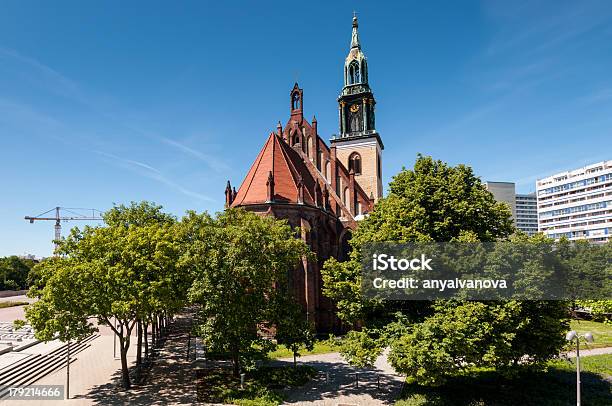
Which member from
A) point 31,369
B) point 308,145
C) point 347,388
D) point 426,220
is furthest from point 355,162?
point 31,369

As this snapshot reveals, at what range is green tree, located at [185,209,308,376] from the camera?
71.4 feet

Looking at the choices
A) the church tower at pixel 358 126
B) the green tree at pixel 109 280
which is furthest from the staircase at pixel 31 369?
the church tower at pixel 358 126

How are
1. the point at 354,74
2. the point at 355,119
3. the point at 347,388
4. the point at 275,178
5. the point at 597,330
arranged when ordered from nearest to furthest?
the point at 347,388 → the point at 275,178 → the point at 597,330 → the point at 354,74 → the point at 355,119

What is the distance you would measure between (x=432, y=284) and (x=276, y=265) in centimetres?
864

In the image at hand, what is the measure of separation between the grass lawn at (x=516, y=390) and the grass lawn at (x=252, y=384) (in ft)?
21.6

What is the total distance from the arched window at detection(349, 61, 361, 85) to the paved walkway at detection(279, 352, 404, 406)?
37.6 m

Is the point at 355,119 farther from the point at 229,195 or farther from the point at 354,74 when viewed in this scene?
the point at 229,195

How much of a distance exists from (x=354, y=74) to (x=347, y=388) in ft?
138

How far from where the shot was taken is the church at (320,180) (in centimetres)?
3815

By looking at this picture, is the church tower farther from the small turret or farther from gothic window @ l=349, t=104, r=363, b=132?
the small turret

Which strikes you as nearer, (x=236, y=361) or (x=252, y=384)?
(x=252, y=384)

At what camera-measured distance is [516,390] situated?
21.9 m

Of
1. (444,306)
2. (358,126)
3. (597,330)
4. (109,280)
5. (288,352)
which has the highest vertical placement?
(358,126)

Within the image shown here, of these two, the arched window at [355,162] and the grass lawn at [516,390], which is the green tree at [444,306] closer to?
the grass lawn at [516,390]
